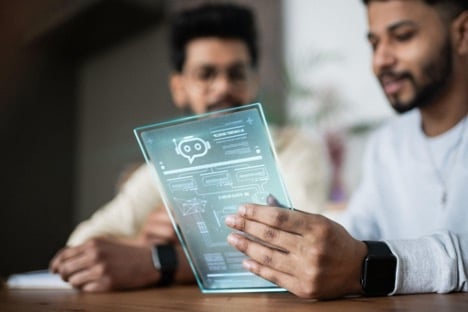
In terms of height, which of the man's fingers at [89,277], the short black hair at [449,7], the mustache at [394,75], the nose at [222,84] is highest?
the short black hair at [449,7]

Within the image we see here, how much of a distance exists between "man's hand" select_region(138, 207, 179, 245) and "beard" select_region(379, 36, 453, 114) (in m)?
0.69

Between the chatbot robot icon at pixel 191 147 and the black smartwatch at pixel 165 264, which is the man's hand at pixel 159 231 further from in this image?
the chatbot robot icon at pixel 191 147

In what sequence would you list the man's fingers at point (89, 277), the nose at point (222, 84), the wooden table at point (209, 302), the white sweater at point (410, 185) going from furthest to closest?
the nose at point (222, 84)
the white sweater at point (410, 185)
the man's fingers at point (89, 277)
the wooden table at point (209, 302)

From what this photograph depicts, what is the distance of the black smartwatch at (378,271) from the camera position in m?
0.89

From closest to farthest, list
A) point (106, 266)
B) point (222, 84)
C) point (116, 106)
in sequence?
point (106, 266), point (222, 84), point (116, 106)

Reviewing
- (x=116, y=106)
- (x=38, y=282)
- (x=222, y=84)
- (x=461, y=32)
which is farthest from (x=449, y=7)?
(x=116, y=106)

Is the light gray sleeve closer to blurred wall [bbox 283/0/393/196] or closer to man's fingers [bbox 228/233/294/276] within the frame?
man's fingers [bbox 228/233/294/276]

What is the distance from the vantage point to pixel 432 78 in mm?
1510

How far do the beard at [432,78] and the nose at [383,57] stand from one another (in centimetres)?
2

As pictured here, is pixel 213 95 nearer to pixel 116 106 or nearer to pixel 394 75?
pixel 394 75

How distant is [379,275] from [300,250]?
0.14 metres

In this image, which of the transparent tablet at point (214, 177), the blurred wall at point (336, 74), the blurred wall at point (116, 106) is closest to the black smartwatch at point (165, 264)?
the transparent tablet at point (214, 177)

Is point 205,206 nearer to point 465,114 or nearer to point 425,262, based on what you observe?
point 425,262

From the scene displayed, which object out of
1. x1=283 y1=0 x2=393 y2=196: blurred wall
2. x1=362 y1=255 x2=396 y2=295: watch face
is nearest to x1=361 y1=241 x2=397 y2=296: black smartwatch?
x1=362 y1=255 x2=396 y2=295: watch face
